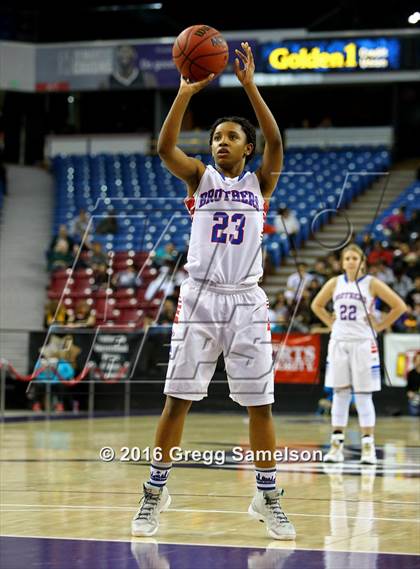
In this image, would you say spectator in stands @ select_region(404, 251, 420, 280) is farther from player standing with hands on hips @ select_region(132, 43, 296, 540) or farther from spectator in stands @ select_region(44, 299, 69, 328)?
player standing with hands on hips @ select_region(132, 43, 296, 540)

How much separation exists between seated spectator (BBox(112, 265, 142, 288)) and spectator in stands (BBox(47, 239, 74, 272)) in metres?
1.93

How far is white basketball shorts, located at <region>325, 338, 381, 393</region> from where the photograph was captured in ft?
34.5

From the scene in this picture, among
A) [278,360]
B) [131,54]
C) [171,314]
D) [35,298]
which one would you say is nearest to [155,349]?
[171,314]

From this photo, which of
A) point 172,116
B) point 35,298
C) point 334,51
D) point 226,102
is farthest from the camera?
point 226,102

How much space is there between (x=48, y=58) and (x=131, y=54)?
7.57 feet

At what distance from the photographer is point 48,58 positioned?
96.8 ft

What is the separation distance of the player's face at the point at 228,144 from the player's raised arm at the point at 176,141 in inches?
4.9

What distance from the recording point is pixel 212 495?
7523 mm

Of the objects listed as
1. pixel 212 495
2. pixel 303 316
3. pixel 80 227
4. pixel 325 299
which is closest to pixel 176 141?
pixel 212 495

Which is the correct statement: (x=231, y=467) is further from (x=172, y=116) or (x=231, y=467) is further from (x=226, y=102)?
(x=226, y=102)

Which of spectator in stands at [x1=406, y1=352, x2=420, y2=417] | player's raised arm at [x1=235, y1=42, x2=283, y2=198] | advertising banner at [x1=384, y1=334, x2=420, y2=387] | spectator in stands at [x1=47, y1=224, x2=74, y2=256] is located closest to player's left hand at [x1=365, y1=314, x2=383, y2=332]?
player's raised arm at [x1=235, y1=42, x2=283, y2=198]

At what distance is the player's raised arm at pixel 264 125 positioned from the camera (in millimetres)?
5738

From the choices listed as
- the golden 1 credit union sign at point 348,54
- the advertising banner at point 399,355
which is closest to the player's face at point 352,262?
the advertising banner at point 399,355

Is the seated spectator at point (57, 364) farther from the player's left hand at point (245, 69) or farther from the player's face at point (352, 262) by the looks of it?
the player's left hand at point (245, 69)
